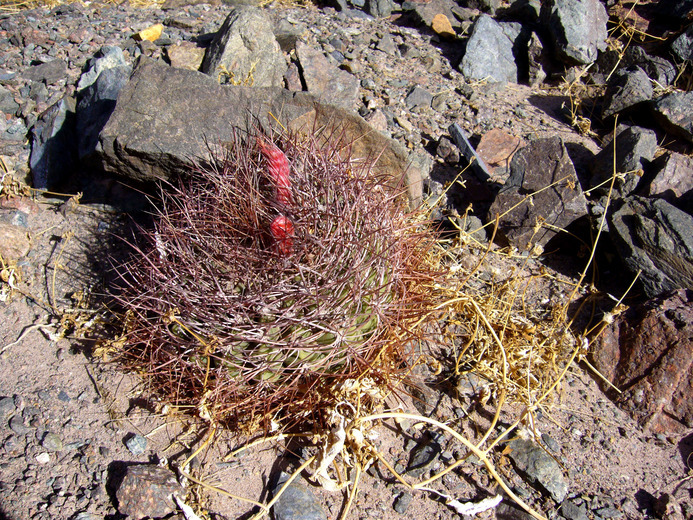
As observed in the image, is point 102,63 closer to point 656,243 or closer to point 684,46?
point 656,243

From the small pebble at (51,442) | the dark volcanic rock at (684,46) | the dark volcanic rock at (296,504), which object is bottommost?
the dark volcanic rock at (296,504)

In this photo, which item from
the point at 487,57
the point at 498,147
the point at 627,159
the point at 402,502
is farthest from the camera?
the point at 487,57

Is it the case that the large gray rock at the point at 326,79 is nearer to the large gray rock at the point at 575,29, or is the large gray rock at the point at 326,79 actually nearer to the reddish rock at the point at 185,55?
the reddish rock at the point at 185,55

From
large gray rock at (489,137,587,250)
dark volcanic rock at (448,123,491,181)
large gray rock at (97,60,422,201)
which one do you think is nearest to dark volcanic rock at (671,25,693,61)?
large gray rock at (489,137,587,250)

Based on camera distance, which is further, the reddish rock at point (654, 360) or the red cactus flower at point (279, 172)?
the reddish rock at point (654, 360)

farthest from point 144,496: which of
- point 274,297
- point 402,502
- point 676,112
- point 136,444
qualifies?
point 676,112

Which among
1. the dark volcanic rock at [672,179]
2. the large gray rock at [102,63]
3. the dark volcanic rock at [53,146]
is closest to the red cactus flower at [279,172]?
the dark volcanic rock at [53,146]

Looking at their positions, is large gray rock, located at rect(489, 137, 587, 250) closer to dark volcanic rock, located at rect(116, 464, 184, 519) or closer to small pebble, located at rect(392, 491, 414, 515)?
small pebble, located at rect(392, 491, 414, 515)

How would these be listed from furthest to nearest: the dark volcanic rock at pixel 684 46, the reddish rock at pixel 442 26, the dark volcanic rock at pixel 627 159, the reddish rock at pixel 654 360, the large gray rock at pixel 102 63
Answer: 1. the reddish rock at pixel 442 26
2. the dark volcanic rock at pixel 684 46
3. the large gray rock at pixel 102 63
4. the dark volcanic rock at pixel 627 159
5. the reddish rock at pixel 654 360
